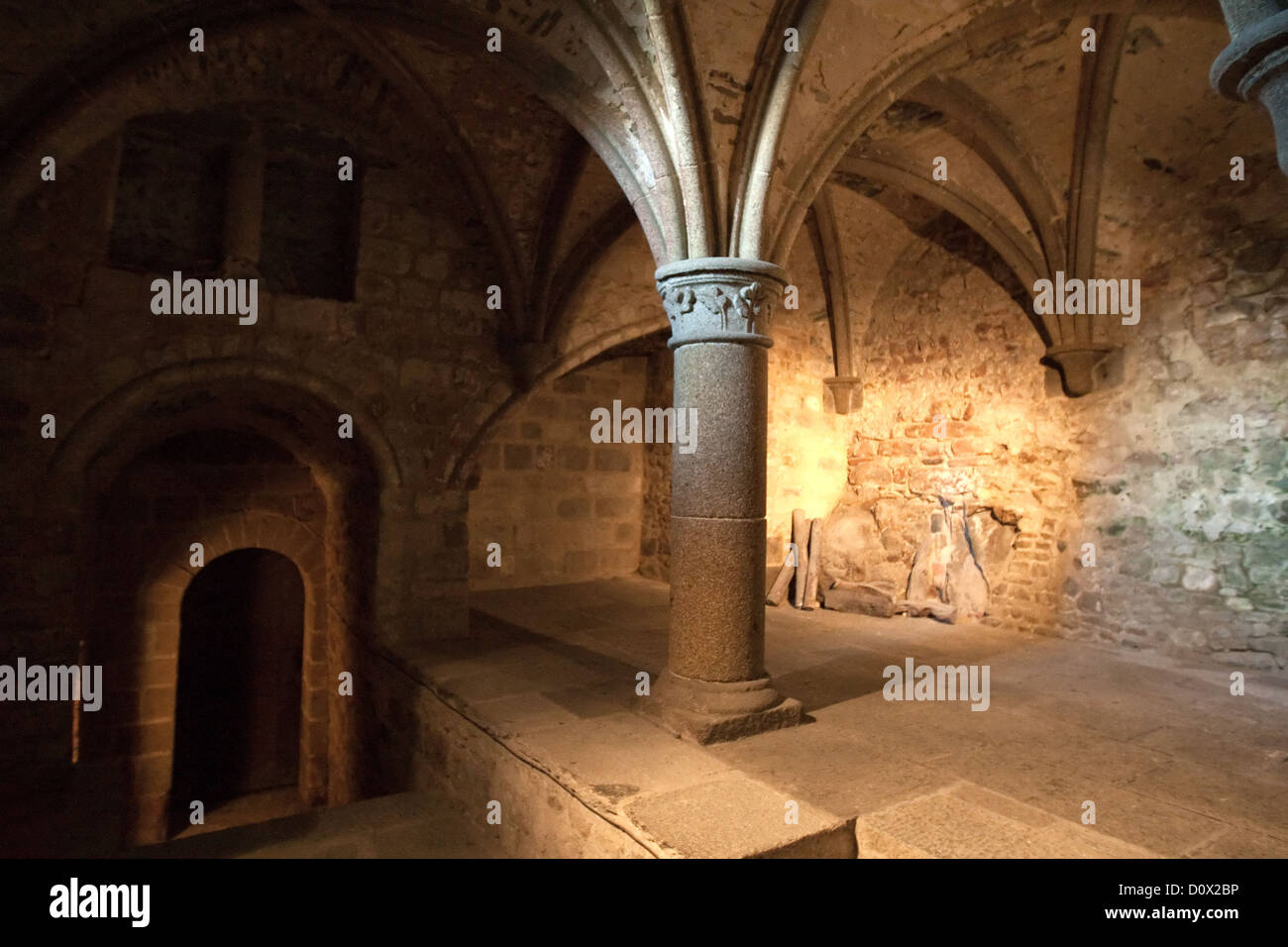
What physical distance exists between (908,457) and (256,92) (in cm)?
582

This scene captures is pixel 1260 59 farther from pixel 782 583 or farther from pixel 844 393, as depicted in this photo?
pixel 844 393

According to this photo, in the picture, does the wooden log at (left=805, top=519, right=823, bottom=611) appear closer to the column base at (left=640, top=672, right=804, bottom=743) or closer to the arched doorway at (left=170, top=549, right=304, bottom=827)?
the column base at (left=640, top=672, right=804, bottom=743)

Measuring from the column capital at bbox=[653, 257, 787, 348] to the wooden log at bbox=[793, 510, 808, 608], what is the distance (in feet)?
12.4

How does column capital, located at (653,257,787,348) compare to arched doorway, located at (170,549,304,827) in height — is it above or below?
above

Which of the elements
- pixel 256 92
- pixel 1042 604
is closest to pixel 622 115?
pixel 256 92

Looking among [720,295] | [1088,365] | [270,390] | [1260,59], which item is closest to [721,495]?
[720,295]

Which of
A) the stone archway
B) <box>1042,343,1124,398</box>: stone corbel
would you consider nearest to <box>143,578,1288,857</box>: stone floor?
<box>1042,343,1124,398</box>: stone corbel

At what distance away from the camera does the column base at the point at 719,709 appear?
130 inches

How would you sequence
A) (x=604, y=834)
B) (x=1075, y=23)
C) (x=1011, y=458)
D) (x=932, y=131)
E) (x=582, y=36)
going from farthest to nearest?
(x=1011, y=458), (x=932, y=131), (x=1075, y=23), (x=582, y=36), (x=604, y=834)

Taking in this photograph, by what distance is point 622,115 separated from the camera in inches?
141

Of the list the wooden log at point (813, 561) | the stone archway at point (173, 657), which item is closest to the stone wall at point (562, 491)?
the stone archway at point (173, 657)

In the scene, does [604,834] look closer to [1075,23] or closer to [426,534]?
[426,534]

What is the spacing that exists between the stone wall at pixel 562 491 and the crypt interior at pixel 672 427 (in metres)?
0.07

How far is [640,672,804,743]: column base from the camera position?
3.30 metres
